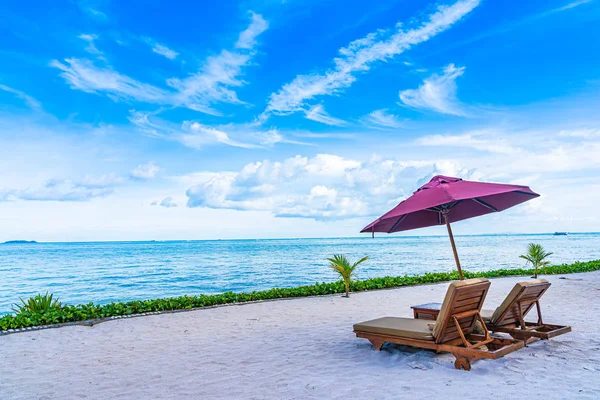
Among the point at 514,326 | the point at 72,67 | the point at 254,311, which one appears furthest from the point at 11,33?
the point at 514,326

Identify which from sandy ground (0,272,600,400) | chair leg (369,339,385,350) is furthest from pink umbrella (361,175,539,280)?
sandy ground (0,272,600,400)

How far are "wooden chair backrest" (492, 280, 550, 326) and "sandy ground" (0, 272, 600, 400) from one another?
46 centimetres

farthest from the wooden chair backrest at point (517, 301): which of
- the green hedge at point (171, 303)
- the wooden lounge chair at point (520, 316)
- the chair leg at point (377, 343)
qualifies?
the green hedge at point (171, 303)

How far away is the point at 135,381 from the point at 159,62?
16.4 m

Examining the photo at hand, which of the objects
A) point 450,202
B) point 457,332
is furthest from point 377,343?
point 450,202

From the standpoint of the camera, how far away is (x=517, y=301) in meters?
5.50

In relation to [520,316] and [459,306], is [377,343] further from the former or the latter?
[520,316]

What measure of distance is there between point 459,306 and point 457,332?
53 cm

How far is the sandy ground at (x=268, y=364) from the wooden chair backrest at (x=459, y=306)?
1.29ft

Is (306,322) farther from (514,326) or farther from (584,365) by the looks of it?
(584,365)

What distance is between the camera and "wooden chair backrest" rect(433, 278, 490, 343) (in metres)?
4.69

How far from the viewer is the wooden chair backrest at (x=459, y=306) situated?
469 centimetres

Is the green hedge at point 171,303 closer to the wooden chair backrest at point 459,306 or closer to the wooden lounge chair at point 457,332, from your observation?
the wooden lounge chair at point 457,332

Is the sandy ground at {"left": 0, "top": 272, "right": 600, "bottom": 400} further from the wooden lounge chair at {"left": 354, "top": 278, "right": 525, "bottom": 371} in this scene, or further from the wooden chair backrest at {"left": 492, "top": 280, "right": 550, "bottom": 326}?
the wooden chair backrest at {"left": 492, "top": 280, "right": 550, "bottom": 326}
